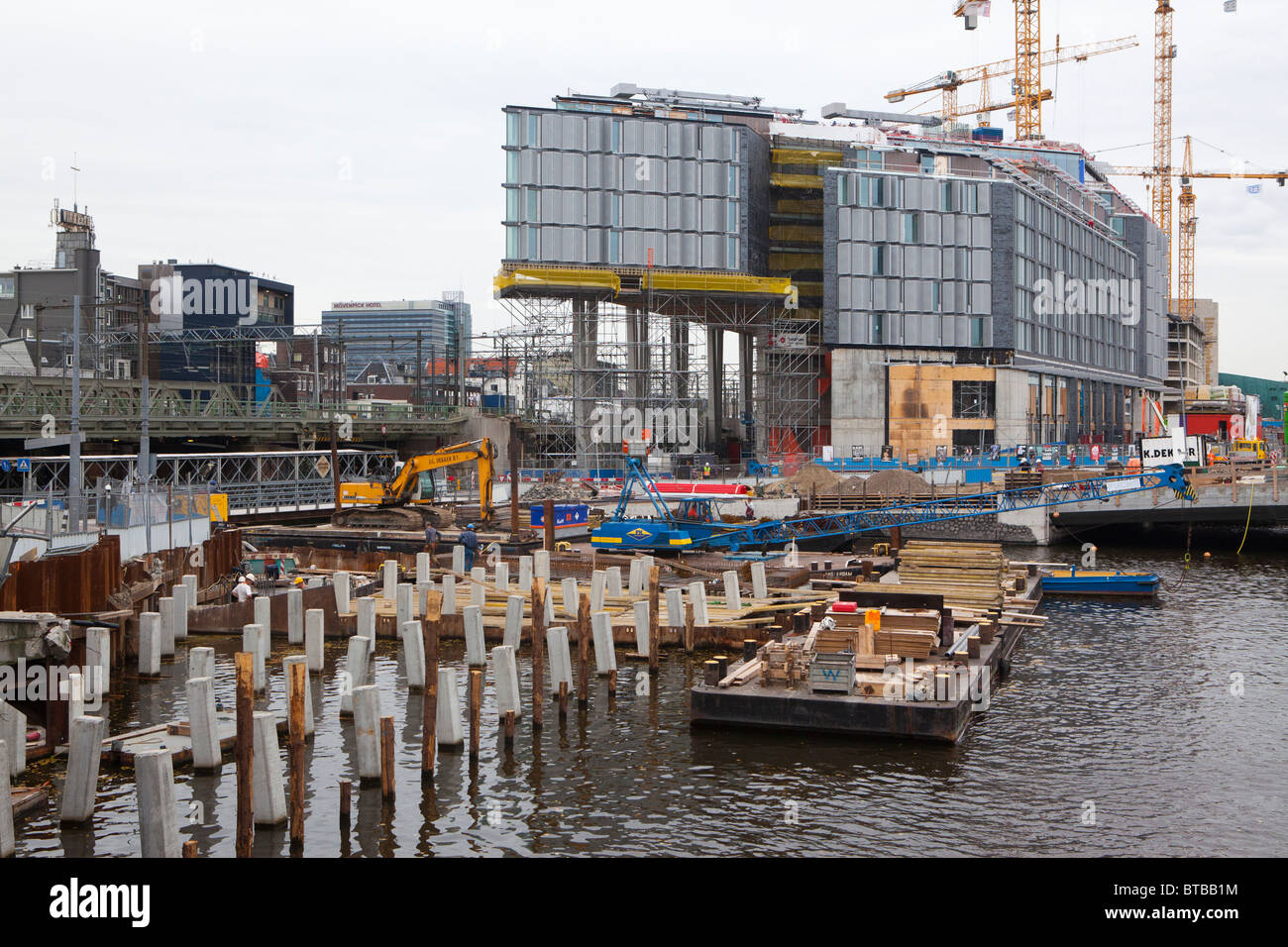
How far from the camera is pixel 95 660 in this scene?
2594 cm

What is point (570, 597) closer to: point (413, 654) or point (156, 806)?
point (413, 654)

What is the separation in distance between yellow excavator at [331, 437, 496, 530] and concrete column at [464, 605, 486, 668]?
2244 cm

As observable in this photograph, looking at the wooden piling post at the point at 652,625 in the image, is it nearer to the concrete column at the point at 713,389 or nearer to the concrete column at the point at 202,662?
the concrete column at the point at 202,662

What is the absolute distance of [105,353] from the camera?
110 m

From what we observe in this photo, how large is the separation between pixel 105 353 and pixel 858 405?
70.3 meters

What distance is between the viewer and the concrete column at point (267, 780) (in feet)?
A: 61.1

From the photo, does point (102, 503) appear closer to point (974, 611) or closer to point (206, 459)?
point (974, 611)

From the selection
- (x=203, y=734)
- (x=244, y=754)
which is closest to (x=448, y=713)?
(x=203, y=734)

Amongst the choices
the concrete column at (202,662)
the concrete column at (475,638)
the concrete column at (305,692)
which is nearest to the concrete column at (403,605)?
the concrete column at (475,638)

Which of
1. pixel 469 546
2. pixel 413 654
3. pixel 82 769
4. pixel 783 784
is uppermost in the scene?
pixel 469 546

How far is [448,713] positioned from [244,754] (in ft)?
21.1

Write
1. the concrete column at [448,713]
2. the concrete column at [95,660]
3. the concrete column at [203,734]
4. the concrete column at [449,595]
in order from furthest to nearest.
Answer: the concrete column at [449,595], the concrete column at [95,660], the concrete column at [448,713], the concrete column at [203,734]

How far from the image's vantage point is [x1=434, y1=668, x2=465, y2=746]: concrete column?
929 inches

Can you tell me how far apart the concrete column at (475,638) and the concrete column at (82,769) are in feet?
41.2
